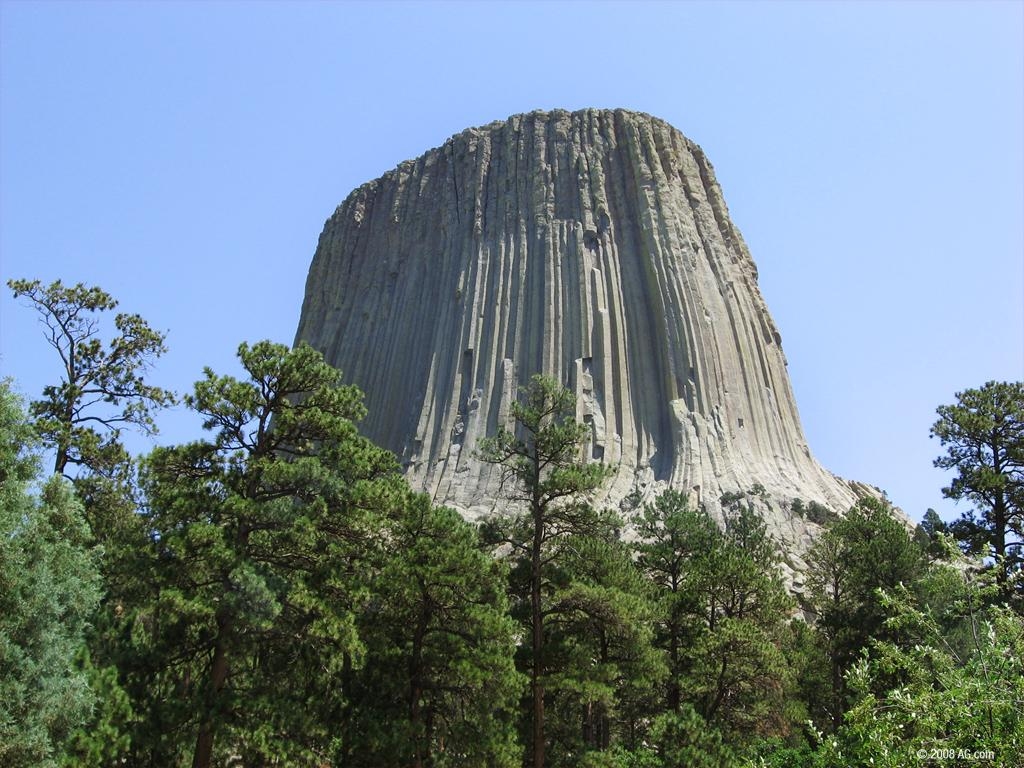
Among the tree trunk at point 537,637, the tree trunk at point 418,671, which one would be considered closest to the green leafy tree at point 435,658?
the tree trunk at point 418,671

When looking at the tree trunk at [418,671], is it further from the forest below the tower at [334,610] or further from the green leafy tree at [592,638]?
the green leafy tree at [592,638]

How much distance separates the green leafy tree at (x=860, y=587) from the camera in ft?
80.1

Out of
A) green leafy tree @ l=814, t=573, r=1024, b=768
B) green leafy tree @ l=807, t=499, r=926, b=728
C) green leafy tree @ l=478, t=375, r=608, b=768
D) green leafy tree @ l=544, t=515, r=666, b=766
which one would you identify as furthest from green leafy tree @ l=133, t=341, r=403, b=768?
green leafy tree @ l=807, t=499, r=926, b=728

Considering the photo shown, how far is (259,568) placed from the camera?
53.1ft

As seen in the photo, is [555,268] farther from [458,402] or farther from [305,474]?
[305,474]

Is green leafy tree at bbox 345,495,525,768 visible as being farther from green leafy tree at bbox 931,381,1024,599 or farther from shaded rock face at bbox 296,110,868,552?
shaded rock face at bbox 296,110,868,552

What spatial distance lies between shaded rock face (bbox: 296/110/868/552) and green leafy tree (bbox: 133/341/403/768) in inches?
1055

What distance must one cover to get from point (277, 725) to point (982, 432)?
18.7m

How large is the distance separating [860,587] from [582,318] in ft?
93.5

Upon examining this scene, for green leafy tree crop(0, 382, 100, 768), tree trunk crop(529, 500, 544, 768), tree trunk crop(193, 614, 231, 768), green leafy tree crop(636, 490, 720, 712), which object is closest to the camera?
green leafy tree crop(0, 382, 100, 768)

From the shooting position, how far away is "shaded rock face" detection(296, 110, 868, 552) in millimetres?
48156

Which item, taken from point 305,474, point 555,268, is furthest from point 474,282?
point 305,474

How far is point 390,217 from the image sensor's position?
64.6m

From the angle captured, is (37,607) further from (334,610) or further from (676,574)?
(676,574)
